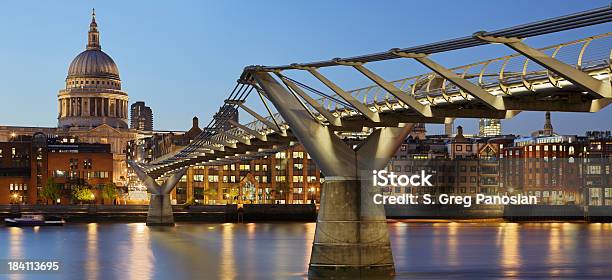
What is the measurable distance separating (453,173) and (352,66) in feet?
442

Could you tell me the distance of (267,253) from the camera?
71.2 meters

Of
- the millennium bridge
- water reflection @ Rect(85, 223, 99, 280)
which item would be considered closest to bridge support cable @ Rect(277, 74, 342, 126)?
the millennium bridge

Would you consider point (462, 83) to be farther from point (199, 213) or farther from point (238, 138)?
point (199, 213)

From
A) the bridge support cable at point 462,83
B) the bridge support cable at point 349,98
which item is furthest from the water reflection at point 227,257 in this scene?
the bridge support cable at point 462,83

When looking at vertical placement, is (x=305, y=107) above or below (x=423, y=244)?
above

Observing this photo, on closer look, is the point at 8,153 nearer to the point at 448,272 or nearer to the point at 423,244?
the point at 423,244

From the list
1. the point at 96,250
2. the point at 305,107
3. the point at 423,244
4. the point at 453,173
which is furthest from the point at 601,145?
the point at 305,107

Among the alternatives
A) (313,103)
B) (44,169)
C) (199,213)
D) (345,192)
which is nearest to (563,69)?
(313,103)

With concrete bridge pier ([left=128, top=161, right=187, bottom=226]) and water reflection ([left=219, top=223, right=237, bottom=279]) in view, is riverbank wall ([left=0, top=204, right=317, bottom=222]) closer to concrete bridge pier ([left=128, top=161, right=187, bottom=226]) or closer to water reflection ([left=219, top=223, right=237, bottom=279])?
concrete bridge pier ([left=128, top=161, right=187, bottom=226])

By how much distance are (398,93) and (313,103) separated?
21.4 ft

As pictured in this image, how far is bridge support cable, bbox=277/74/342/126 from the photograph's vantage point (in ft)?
146

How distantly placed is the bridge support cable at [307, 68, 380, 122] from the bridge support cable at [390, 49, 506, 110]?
6.83m

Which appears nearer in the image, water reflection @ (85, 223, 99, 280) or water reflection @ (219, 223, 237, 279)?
water reflection @ (219, 223, 237, 279)

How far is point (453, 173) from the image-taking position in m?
173
